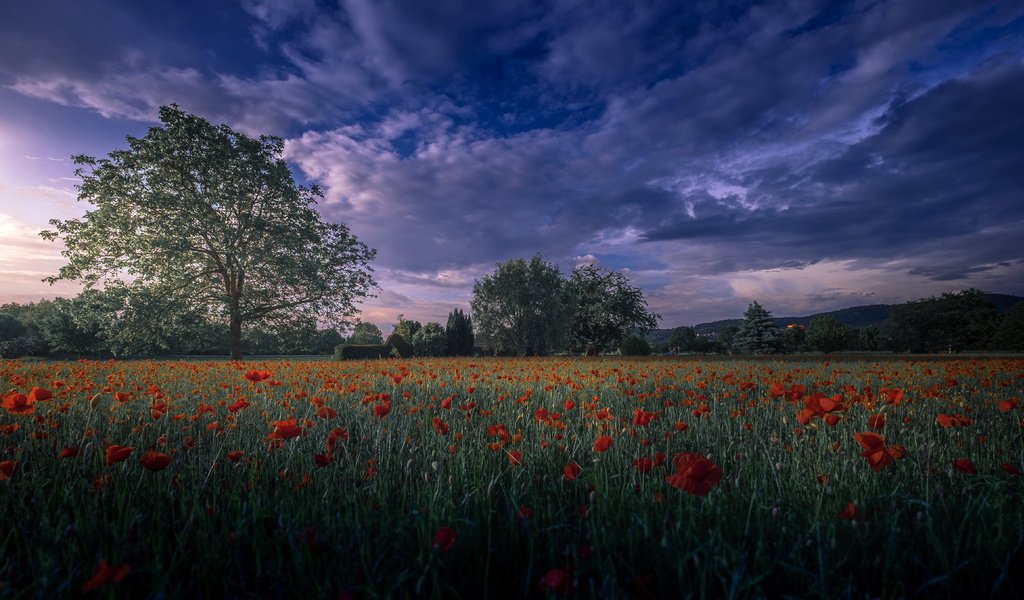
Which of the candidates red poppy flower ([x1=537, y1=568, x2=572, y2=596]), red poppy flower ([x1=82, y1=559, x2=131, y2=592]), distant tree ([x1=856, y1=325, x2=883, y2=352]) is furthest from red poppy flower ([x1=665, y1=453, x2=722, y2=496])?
distant tree ([x1=856, y1=325, x2=883, y2=352])

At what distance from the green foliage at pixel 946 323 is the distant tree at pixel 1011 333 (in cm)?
462

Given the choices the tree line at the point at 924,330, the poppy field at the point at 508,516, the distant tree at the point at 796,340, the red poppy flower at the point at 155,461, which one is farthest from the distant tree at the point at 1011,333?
the red poppy flower at the point at 155,461

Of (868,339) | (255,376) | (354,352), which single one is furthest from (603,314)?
(868,339)

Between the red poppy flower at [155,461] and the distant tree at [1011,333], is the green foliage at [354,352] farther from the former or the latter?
the distant tree at [1011,333]

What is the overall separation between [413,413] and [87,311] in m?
21.2

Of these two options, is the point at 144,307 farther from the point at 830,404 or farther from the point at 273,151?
the point at 830,404

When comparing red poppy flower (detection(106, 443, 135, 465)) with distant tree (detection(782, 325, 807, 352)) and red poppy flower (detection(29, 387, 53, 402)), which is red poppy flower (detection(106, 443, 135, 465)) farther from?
distant tree (detection(782, 325, 807, 352))

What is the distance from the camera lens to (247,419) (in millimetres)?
4434

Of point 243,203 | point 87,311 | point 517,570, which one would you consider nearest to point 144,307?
point 87,311

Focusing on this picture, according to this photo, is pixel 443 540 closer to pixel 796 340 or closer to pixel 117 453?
pixel 117 453

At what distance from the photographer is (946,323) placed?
2630 inches

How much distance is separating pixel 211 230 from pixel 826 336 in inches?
3192

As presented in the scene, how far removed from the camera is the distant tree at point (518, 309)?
35.2 m

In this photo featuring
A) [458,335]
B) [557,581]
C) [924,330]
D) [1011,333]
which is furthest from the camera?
[924,330]
